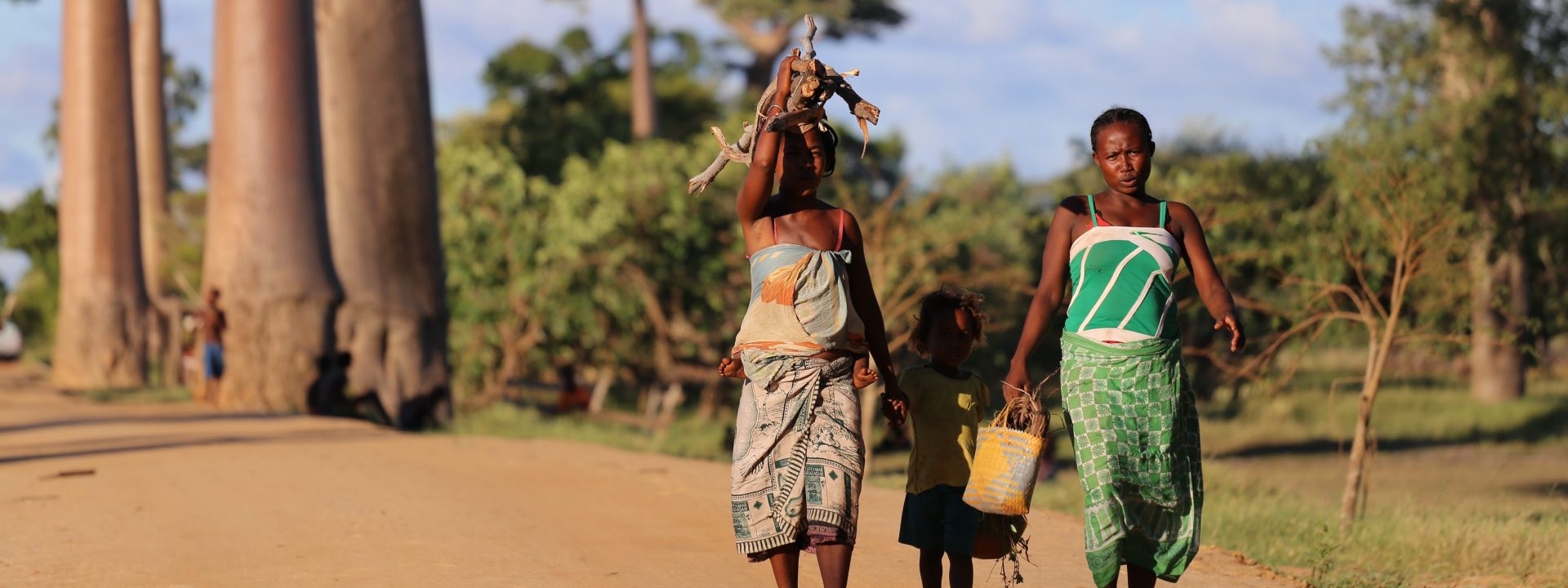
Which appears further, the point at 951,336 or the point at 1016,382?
the point at 951,336

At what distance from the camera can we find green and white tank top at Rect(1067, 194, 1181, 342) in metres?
5.17

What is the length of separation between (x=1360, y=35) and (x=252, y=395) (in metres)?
20.5

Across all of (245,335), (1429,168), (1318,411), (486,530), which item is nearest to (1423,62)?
(1318,411)

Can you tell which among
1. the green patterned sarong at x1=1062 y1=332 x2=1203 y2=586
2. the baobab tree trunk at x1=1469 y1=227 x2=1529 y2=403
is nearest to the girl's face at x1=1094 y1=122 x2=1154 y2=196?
the green patterned sarong at x1=1062 y1=332 x2=1203 y2=586

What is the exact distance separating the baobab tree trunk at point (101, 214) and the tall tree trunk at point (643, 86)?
12969mm

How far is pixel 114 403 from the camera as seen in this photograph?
69.4 feet

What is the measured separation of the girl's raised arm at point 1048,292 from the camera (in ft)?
17.1

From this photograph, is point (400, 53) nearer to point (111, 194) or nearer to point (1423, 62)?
point (111, 194)

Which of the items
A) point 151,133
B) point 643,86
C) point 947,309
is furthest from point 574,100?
point 947,309

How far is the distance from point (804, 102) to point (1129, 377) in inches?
50.0

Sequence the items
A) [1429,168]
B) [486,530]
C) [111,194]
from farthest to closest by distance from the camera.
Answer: [111,194] → [1429,168] → [486,530]

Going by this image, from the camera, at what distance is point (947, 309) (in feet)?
19.0

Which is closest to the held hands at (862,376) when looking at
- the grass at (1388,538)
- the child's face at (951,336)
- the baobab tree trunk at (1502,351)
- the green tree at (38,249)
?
the child's face at (951,336)

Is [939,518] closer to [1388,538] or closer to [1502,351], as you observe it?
[1388,538]
